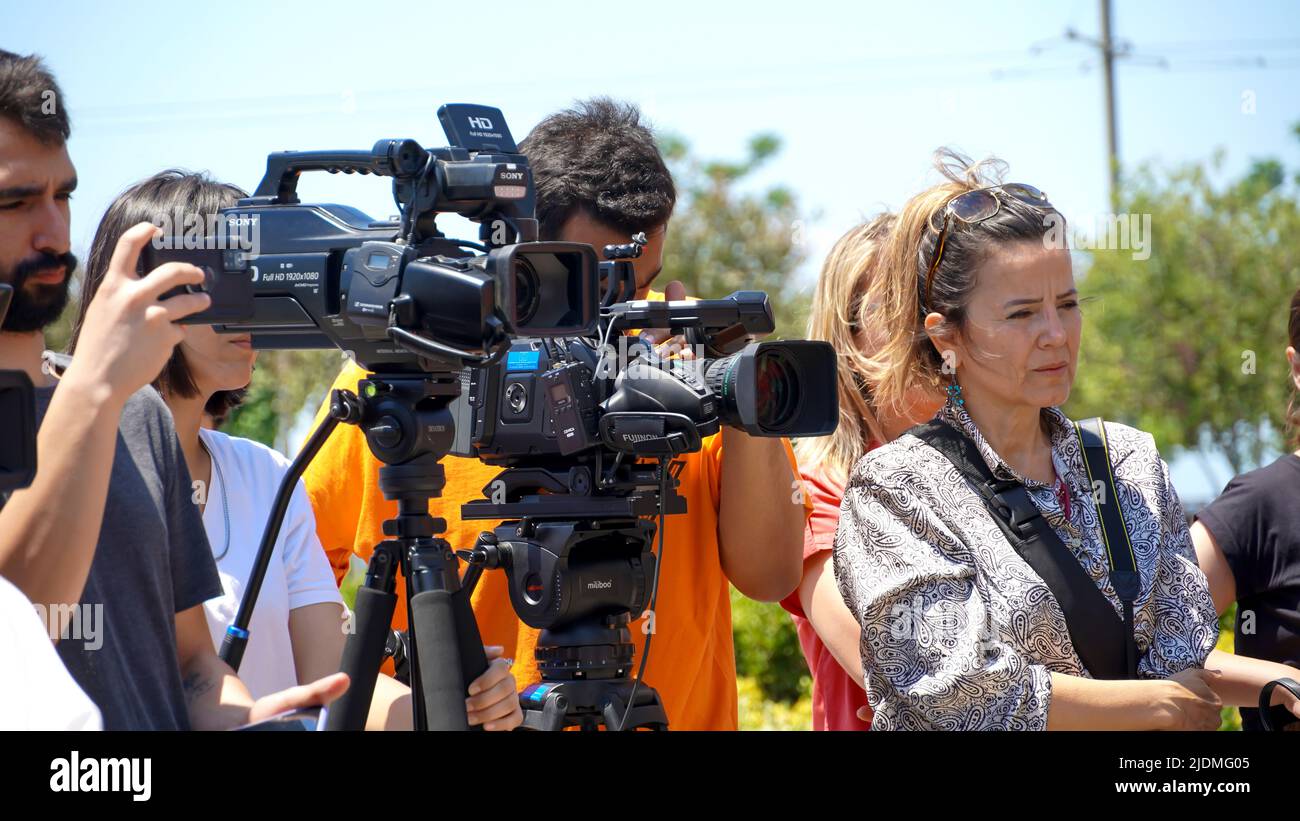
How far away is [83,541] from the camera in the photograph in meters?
1.98

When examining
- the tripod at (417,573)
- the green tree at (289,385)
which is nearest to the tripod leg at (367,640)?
the tripod at (417,573)

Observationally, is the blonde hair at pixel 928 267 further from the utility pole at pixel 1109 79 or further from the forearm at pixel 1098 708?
the utility pole at pixel 1109 79

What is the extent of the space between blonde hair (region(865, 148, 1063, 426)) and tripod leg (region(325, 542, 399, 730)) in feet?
4.13

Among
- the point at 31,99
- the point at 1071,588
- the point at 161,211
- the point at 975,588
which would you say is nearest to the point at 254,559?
the point at 161,211

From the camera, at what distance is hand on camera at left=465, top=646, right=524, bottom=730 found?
250cm

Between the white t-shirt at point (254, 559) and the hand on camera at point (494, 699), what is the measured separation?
63 centimetres

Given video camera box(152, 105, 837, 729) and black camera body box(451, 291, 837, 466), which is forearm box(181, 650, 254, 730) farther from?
black camera body box(451, 291, 837, 466)

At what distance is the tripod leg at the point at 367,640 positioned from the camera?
7.63ft

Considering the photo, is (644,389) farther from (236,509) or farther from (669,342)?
(236,509)

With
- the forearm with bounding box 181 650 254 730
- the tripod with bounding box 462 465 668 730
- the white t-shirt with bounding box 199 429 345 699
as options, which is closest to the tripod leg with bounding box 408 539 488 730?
the tripod with bounding box 462 465 668 730
